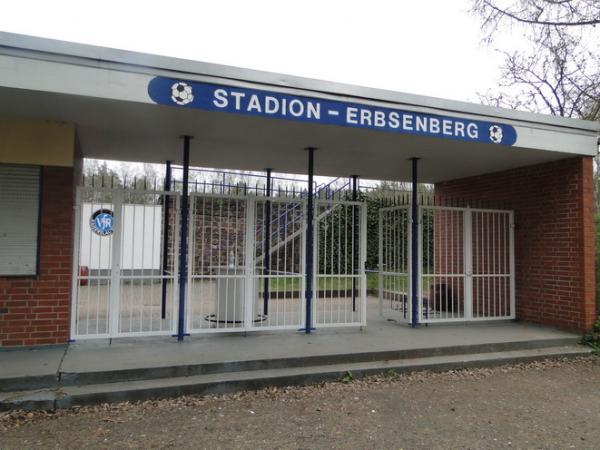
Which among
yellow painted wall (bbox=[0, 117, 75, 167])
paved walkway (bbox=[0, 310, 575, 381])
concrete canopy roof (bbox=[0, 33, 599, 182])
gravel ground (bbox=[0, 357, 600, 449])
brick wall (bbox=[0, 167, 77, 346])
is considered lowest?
gravel ground (bbox=[0, 357, 600, 449])

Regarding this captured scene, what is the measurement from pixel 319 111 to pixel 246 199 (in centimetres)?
191

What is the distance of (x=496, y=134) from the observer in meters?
7.10

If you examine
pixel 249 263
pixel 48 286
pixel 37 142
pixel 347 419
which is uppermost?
pixel 37 142

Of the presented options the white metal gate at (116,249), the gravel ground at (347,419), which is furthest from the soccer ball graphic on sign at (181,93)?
the gravel ground at (347,419)

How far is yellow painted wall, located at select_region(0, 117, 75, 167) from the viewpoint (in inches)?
233

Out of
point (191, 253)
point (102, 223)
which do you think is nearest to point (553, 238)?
point (191, 253)

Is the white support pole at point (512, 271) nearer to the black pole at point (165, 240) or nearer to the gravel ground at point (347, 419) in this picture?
the gravel ground at point (347, 419)

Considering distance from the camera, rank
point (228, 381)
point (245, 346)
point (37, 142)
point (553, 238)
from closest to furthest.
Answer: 1. point (228, 381)
2. point (37, 142)
3. point (245, 346)
4. point (553, 238)

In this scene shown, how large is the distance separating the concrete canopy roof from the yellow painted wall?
0.56 ft

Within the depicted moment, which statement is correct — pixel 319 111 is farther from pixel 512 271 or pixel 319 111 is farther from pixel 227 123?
pixel 512 271

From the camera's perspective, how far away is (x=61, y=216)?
623 centimetres

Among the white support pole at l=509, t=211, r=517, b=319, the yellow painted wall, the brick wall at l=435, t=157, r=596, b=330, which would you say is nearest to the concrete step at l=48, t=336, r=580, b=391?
the brick wall at l=435, t=157, r=596, b=330

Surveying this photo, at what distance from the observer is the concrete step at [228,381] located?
189 inches

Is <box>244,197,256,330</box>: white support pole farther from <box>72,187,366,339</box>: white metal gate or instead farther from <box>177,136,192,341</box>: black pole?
<box>177,136,192,341</box>: black pole
